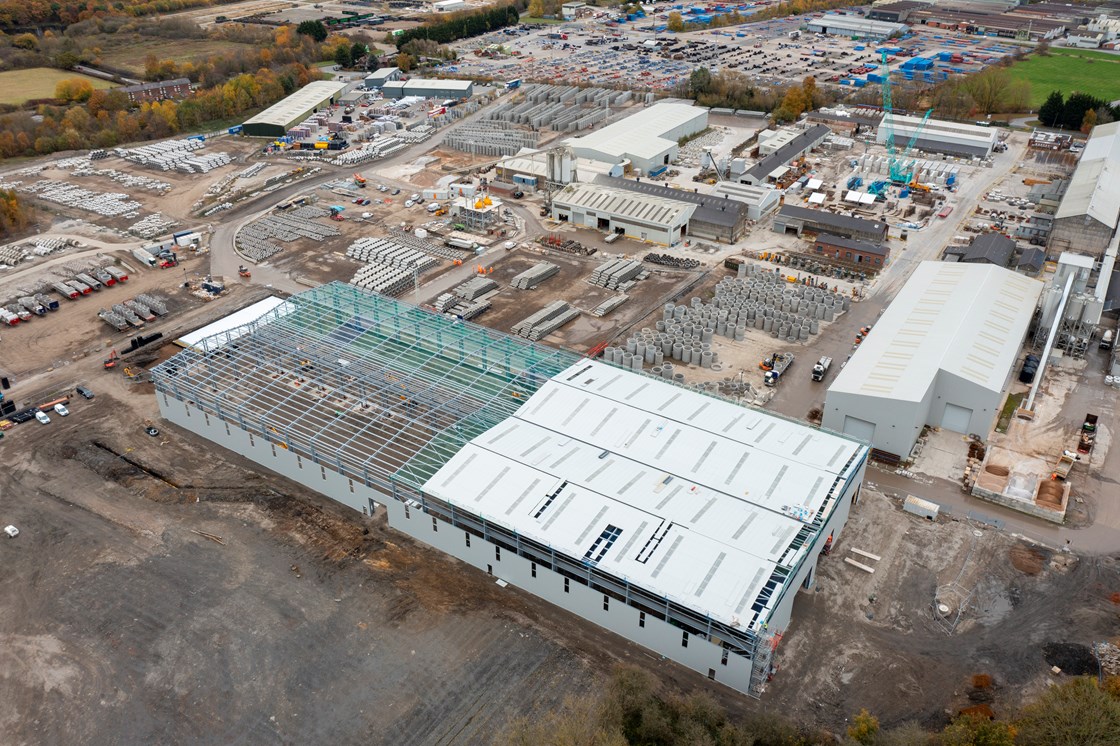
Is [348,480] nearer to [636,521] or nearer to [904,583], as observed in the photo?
[636,521]

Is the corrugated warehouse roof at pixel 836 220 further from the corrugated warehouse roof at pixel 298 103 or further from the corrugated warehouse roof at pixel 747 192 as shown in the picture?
the corrugated warehouse roof at pixel 298 103

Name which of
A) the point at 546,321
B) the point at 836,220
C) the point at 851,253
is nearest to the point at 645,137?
the point at 836,220

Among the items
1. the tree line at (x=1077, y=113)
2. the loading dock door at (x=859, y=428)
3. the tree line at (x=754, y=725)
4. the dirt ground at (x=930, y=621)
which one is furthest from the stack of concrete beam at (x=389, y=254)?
the tree line at (x=1077, y=113)

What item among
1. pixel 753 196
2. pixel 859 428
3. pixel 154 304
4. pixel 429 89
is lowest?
pixel 154 304

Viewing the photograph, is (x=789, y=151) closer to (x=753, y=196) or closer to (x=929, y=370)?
(x=753, y=196)

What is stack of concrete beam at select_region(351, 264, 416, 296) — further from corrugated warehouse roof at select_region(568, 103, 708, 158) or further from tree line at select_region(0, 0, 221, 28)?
tree line at select_region(0, 0, 221, 28)

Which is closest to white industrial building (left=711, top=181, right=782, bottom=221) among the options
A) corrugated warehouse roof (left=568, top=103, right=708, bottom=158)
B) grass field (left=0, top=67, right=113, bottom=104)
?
corrugated warehouse roof (left=568, top=103, right=708, bottom=158)
